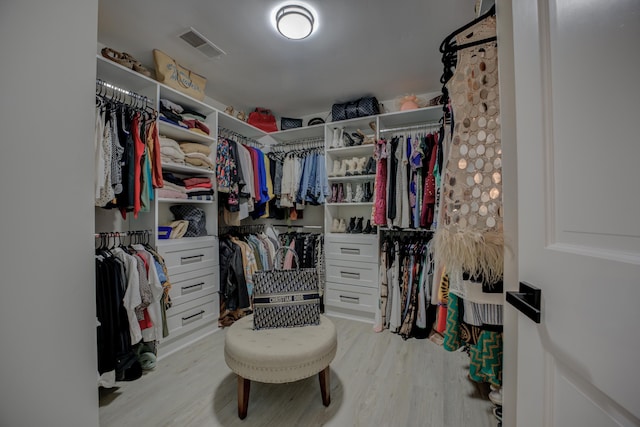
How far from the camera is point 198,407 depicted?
142cm

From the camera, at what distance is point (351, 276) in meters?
2.70

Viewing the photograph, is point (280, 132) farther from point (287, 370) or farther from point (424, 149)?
point (287, 370)

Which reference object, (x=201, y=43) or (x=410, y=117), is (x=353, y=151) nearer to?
(x=410, y=117)

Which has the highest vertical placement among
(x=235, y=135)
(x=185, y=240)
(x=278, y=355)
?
(x=235, y=135)

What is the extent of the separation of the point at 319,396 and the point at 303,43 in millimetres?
2509

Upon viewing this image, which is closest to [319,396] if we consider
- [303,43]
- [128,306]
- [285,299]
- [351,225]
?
[285,299]

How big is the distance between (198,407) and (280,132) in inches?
109

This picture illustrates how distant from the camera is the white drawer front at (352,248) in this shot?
102 inches

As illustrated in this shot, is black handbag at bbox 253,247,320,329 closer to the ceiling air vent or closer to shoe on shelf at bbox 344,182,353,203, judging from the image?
shoe on shelf at bbox 344,182,353,203

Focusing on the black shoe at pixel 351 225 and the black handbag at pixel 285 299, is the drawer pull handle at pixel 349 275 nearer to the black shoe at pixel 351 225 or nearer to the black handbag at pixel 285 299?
the black shoe at pixel 351 225

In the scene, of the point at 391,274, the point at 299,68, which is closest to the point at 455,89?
the point at 299,68

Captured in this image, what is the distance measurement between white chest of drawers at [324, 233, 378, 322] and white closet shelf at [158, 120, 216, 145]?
5.32ft

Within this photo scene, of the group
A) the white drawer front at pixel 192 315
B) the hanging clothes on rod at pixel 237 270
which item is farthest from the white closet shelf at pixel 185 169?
the white drawer front at pixel 192 315

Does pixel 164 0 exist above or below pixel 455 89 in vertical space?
above
